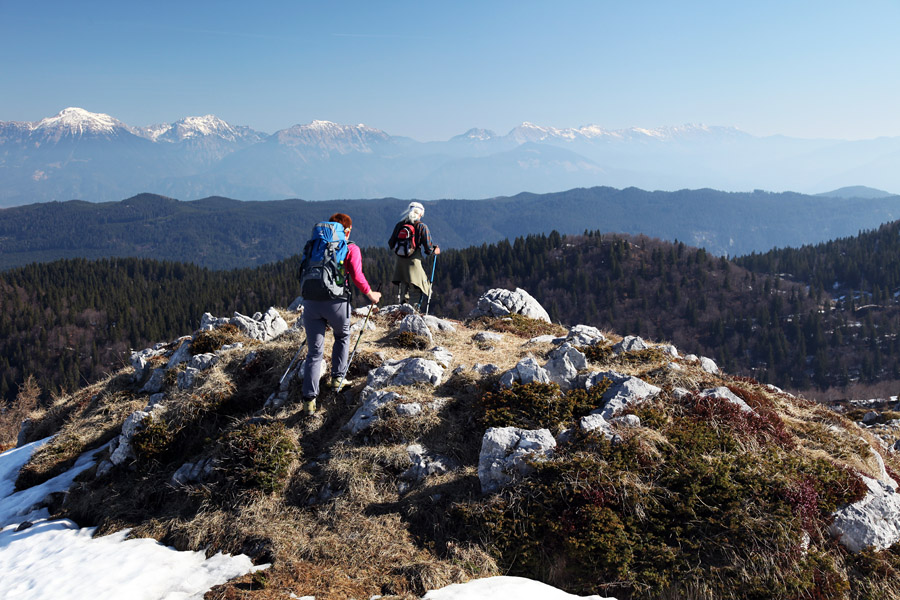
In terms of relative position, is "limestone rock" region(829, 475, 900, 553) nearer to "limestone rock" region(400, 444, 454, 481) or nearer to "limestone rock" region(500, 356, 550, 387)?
"limestone rock" region(500, 356, 550, 387)

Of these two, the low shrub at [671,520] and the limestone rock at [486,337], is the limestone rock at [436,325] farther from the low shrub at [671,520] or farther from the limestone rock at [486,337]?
the low shrub at [671,520]

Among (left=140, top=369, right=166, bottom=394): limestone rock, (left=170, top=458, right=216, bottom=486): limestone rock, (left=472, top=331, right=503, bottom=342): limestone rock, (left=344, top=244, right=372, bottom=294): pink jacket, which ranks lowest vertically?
(left=170, top=458, right=216, bottom=486): limestone rock

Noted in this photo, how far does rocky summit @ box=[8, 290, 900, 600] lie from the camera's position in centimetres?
738

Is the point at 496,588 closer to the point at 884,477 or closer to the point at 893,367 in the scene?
the point at 884,477

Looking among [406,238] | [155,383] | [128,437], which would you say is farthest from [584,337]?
[155,383]

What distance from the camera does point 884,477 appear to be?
9.95 meters

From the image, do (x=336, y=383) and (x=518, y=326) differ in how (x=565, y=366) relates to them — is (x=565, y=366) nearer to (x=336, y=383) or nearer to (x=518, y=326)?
(x=336, y=383)

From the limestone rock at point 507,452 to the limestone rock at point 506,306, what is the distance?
1268 cm

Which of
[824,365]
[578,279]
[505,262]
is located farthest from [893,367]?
[505,262]

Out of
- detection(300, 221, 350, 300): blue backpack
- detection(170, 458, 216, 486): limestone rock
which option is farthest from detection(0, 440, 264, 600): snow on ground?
detection(300, 221, 350, 300): blue backpack

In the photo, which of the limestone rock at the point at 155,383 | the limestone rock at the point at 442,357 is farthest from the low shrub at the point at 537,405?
the limestone rock at the point at 155,383

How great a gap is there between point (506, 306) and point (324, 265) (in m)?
14.2

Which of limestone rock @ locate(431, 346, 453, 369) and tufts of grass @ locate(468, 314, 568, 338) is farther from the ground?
limestone rock @ locate(431, 346, 453, 369)

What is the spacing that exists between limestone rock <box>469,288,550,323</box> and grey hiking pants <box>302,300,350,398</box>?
12169 millimetres
